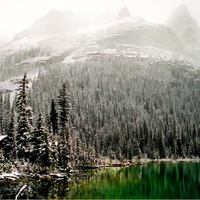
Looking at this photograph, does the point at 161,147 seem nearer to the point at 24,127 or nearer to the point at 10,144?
the point at 10,144

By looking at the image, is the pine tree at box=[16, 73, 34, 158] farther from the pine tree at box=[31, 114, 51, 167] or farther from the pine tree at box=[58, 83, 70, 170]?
the pine tree at box=[58, 83, 70, 170]

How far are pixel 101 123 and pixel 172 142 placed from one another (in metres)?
36.8

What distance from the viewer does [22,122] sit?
5084 cm

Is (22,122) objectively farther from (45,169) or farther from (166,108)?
(166,108)

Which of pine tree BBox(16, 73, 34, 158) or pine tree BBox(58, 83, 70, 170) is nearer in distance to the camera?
pine tree BBox(16, 73, 34, 158)

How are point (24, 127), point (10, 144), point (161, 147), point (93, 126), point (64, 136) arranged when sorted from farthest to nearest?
point (93, 126) → point (161, 147) → point (64, 136) → point (10, 144) → point (24, 127)

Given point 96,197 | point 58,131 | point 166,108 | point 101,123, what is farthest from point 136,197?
point 166,108

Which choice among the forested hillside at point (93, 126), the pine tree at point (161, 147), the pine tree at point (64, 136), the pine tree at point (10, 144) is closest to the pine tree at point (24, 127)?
the forested hillside at point (93, 126)

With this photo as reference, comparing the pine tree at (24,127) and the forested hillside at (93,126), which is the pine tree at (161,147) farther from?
the pine tree at (24,127)

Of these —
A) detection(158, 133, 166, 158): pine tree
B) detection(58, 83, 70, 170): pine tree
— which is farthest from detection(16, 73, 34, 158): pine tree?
detection(158, 133, 166, 158): pine tree

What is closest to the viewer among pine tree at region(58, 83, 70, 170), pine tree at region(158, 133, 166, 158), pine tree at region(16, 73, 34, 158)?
pine tree at region(16, 73, 34, 158)

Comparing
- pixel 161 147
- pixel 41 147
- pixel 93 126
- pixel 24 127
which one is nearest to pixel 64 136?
pixel 24 127

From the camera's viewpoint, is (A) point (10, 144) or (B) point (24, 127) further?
(A) point (10, 144)

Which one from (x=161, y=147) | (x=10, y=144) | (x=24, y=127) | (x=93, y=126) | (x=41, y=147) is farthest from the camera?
(x=93, y=126)
